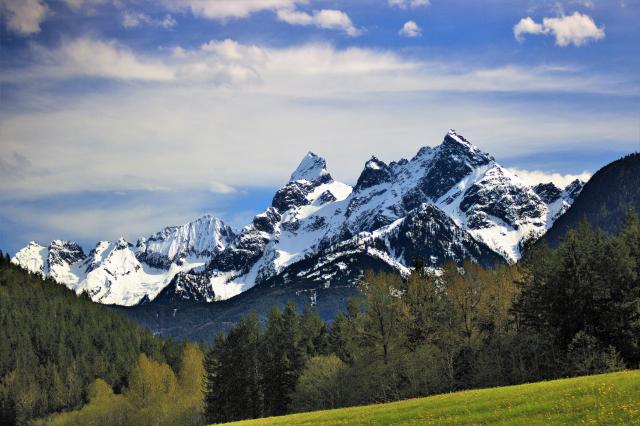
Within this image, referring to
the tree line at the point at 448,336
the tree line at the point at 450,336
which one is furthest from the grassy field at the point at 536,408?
the tree line at the point at 450,336

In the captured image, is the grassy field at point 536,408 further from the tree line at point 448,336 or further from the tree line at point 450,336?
the tree line at point 450,336

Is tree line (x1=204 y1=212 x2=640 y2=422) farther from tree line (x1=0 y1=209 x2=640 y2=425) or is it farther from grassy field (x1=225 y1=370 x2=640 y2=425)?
grassy field (x1=225 y1=370 x2=640 y2=425)

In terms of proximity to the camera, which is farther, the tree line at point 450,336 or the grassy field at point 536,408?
the tree line at point 450,336

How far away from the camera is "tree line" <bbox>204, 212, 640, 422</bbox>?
78.8 metres

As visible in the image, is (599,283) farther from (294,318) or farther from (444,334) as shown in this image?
(294,318)

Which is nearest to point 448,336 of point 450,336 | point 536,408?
point 450,336

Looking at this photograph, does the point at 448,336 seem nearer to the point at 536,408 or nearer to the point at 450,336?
the point at 450,336

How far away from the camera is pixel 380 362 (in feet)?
309

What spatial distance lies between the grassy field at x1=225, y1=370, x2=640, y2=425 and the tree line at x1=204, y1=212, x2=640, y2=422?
27237 millimetres

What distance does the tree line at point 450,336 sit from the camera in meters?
78.8

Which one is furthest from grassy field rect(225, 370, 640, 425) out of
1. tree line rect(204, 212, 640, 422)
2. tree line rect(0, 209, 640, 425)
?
tree line rect(204, 212, 640, 422)

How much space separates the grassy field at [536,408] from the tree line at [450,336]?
27237 millimetres

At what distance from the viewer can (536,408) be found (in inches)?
1624

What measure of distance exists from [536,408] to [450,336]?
57.9 metres
